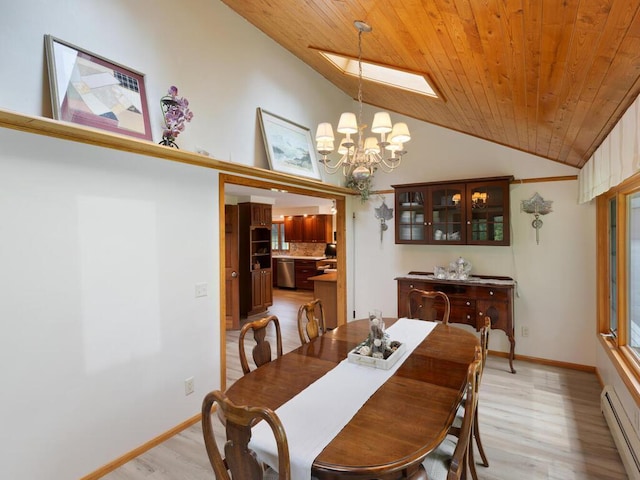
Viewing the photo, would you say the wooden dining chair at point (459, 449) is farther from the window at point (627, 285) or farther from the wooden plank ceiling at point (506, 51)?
the window at point (627, 285)

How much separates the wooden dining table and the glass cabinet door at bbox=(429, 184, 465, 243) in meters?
1.92

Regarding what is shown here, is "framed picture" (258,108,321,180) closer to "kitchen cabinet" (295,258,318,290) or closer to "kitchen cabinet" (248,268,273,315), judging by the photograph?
"kitchen cabinet" (248,268,273,315)

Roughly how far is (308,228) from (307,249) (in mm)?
714

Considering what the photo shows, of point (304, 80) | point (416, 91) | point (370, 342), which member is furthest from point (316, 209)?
point (370, 342)

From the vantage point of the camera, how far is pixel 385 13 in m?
1.92

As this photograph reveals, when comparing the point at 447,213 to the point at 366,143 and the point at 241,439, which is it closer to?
the point at 366,143

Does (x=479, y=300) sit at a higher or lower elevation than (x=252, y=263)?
lower

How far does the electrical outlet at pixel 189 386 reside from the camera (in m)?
2.77

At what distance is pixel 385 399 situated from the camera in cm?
162

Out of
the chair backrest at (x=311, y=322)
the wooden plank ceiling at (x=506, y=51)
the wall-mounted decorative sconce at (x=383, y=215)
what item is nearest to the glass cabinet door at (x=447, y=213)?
the wall-mounted decorative sconce at (x=383, y=215)

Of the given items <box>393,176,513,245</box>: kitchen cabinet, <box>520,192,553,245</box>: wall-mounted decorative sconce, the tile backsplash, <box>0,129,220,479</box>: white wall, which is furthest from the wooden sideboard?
the tile backsplash

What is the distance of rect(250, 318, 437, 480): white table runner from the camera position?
127 centimetres

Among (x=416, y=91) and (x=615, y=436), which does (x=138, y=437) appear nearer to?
(x=615, y=436)

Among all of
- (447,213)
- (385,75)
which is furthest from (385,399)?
(447,213)
